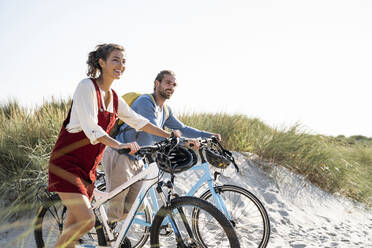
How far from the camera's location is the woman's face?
3131mm

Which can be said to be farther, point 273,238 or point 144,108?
point 273,238

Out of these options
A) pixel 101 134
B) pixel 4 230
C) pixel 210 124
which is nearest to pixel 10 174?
pixel 4 230

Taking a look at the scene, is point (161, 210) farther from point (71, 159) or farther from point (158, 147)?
point (71, 159)

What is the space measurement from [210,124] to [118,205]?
5.03 m

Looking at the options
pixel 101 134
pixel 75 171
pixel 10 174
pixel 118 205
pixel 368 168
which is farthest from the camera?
pixel 368 168

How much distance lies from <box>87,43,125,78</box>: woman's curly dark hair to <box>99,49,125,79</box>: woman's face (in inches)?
1.5

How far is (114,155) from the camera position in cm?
387

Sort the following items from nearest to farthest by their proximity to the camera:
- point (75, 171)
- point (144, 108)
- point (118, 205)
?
point (75, 171) → point (118, 205) → point (144, 108)

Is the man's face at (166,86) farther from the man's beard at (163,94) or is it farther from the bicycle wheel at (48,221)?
the bicycle wheel at (48,221)

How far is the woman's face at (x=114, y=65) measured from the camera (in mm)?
3131

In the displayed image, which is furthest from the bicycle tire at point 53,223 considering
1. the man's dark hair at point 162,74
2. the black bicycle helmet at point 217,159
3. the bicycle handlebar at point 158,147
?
the man's dark hair at point 162,74

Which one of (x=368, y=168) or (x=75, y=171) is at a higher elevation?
(x=75, y=171)

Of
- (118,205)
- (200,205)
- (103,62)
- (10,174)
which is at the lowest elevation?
(10,174)

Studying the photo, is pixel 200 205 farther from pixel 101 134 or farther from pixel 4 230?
pixel 4 230
